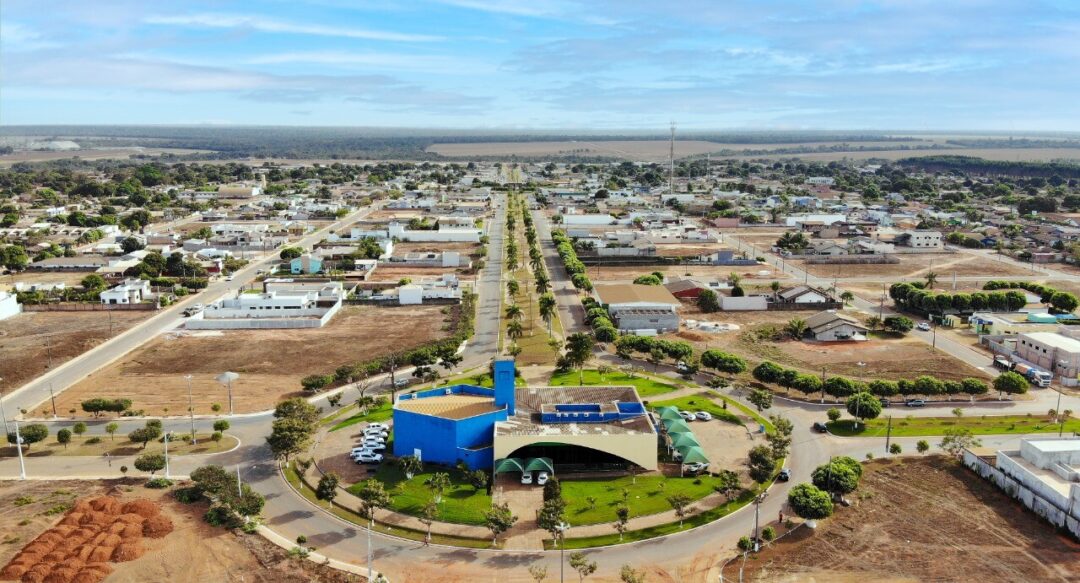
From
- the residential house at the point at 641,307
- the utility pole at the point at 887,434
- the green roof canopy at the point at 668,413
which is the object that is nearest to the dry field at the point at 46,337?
the residential house at the point at 641,307

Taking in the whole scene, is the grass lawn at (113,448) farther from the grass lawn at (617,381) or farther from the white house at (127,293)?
the white house at (127,293)

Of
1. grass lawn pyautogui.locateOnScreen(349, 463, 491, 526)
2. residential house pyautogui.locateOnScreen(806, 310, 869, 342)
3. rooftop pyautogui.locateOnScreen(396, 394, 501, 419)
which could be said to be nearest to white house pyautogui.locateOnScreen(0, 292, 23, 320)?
rooftop pyautogui.locateOnScreen(396, 394, 501, 419)

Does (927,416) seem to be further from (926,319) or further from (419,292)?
(419,292)

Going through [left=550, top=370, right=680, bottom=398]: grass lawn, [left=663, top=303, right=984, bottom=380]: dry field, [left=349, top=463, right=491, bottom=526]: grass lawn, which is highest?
[left=663, top=303, right=984, bottom=380]: dry field

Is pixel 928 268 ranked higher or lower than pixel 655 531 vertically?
higher

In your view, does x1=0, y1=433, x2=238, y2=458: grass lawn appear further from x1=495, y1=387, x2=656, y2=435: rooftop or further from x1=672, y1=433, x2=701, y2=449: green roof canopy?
x1=672, y1=433, x2=701, y2=449: green roof canopy

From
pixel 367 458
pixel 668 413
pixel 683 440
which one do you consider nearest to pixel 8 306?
pixel 367 458

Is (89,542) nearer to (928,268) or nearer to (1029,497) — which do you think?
(1029,497)

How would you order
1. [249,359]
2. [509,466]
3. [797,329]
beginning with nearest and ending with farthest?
[509,466] < [249,359] < [797,329]

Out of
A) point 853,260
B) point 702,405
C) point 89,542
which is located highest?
point 853,260
